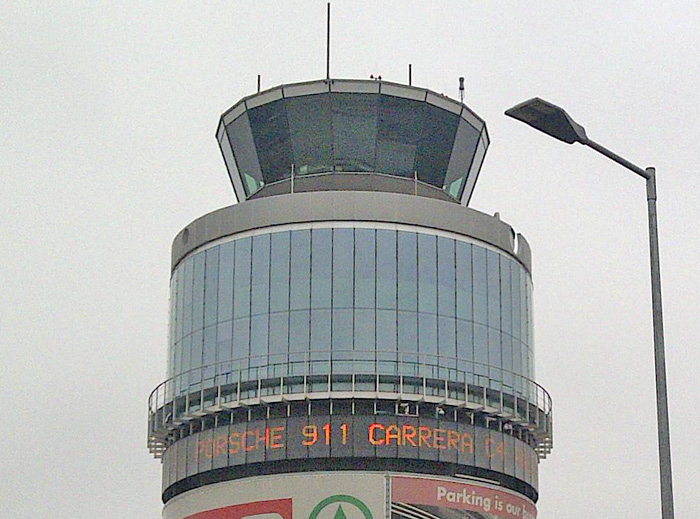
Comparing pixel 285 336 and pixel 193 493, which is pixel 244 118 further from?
pixel 193 493

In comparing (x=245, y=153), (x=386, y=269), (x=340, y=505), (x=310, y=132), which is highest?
(x=245, y=153)

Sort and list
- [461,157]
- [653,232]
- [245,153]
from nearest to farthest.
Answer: [653,232] < [245,153] < [461,157]

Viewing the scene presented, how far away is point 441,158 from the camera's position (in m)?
55.6

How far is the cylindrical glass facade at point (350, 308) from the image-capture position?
165 ft

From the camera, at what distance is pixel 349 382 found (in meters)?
49.8

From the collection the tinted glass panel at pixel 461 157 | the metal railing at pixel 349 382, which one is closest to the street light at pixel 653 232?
the metal railing at pixel 349 382

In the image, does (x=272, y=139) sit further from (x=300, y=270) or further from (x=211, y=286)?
(x=300, y=270)

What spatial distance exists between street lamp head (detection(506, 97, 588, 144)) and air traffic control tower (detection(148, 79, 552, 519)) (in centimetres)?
2105

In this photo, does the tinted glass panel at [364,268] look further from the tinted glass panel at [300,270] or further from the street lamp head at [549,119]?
the street lamp head at [549,119]

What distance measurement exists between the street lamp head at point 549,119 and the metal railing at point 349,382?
21.0m

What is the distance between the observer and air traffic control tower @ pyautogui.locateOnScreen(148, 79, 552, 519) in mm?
49562

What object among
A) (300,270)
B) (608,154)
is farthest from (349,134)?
(608,154)

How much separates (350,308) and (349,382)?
8.46ft

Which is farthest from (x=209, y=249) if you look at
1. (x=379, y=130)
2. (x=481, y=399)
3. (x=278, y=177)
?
(x=481, y=399)
